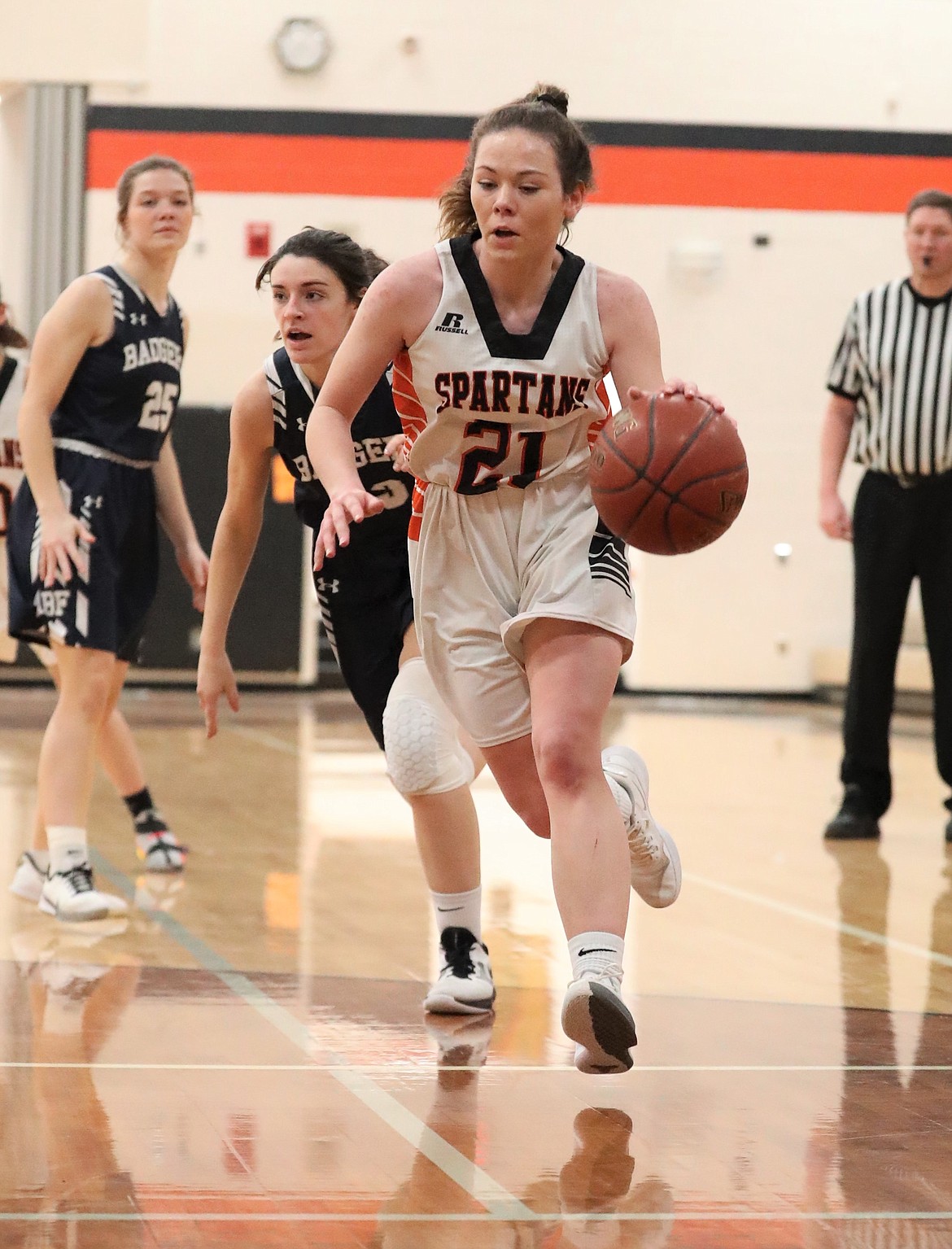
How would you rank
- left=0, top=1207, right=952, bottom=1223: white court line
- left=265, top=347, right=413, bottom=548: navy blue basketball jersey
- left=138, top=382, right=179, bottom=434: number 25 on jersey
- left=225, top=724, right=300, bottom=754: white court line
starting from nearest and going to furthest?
left=0, top=1207, right=952, bottom=1223: white court line
left=265, top=347, right=413, bottom=548: navy blue basketball jersey
left=138, top=382, right=179, bottom=434: number 25 on jersey
left=225, top=724, right=300, bottom=754: white court line

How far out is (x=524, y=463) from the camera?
2.92 m

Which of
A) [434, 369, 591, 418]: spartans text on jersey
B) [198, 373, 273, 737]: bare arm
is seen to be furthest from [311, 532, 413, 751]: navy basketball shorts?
[434, 369, 591, 418]: spartans text on jersey

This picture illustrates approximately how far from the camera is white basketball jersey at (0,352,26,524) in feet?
16.0

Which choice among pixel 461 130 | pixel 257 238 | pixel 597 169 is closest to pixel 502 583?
pixel 597 169

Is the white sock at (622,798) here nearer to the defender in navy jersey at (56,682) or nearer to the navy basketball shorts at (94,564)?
the navy basketball shorts at (94,564)

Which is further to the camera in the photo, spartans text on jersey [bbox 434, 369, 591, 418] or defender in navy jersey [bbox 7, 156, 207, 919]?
defender in navy jersey [bbox 7, 156, 207, 919]

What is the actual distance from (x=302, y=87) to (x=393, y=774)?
28.8ft

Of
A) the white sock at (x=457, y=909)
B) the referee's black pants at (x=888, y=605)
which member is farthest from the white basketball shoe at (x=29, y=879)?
the referee's black pants at (x=888, y=605)

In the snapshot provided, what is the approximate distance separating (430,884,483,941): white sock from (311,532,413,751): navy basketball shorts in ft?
1.17

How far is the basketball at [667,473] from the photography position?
2.70 metres

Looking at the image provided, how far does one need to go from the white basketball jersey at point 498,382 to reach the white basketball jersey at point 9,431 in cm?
223

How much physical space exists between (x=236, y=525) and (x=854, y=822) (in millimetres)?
2994

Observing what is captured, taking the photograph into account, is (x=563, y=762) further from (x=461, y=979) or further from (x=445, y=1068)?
(x=461, y=979)

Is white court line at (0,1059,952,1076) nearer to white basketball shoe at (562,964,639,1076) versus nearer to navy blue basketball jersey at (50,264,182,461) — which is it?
white basketball shoe at (562,964,639,1076)
